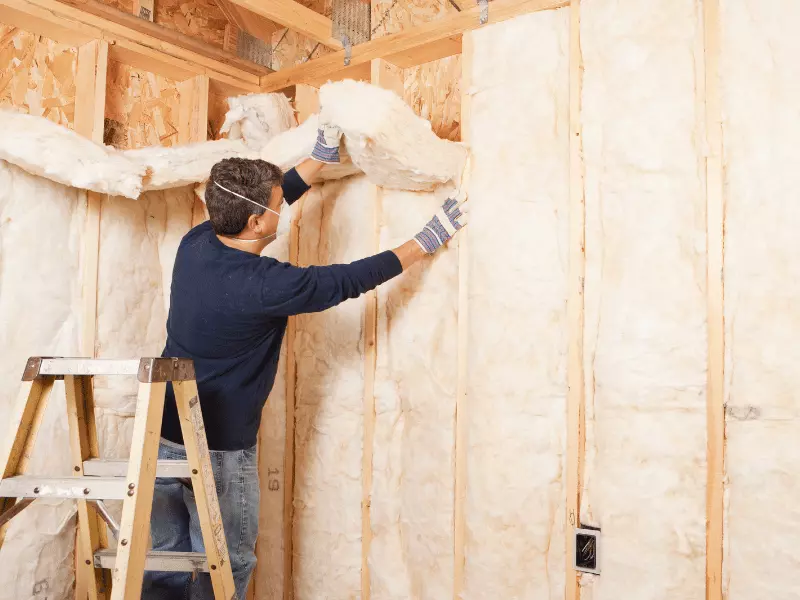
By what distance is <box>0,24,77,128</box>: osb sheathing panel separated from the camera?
8.45ft

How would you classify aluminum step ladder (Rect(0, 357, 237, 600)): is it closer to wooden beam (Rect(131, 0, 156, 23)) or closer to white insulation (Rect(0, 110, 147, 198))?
white insulation (Rect(0, 110, 147, 198))

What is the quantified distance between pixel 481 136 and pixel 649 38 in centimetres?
61

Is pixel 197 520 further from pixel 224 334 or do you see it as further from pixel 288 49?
pixel 288 49

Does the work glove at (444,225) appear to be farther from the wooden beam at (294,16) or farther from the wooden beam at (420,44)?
the wooden beam at (294,16)

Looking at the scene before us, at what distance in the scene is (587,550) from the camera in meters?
1.93

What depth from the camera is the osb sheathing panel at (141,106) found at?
2854mm

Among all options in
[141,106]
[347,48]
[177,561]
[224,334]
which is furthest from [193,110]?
[177,561]

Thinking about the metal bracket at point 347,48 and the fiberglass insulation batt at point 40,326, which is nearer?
the fiberglass insulation batt at point 40,326

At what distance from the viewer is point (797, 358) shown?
167cm

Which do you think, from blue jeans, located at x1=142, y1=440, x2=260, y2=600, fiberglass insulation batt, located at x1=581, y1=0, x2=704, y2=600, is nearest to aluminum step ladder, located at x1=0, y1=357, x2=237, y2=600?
blue jeans, located at x1=142, y1=440, x2=260, y2=600

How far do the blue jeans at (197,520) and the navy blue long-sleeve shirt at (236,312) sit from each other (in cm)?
7

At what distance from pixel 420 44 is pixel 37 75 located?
1.62m

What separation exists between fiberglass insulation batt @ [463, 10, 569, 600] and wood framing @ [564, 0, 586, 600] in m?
0.03

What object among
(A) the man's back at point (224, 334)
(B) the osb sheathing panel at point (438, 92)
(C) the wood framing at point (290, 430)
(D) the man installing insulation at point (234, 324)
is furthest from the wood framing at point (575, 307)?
(C) the wood framing at point (290, 430)
